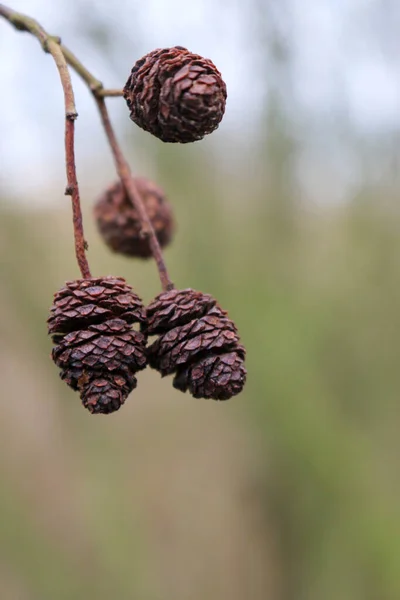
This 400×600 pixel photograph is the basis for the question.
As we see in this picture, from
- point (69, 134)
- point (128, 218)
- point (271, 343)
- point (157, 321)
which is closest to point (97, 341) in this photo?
point (157, 321)

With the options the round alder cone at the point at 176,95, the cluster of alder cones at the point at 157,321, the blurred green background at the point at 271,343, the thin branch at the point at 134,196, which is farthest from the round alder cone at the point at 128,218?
the blurred green background at the point at 271,343

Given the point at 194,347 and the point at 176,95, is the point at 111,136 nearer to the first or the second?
the point at 176,95

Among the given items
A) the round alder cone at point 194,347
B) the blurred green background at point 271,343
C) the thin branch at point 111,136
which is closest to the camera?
the round alder cone at point 194,347

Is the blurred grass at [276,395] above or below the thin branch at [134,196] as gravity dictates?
above

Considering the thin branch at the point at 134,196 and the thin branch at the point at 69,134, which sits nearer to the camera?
the thin branch at the point at 69,134

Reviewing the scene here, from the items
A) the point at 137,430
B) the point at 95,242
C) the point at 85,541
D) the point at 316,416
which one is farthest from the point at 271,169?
the point at 85,541

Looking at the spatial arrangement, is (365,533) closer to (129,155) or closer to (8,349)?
(8,349)

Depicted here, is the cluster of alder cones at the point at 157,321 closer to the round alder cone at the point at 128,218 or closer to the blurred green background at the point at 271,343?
the round alder cone at the point at 128,218

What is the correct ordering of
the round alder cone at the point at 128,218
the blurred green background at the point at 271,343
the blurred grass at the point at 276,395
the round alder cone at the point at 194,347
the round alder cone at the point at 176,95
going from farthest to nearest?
the blurred grass at the point at 276,395, the blurred green background at the point at 271,343, the round alder cone at the point at 128,218, the round alder cone at the point at 194,347, the round alder cone at the point at 176,95
